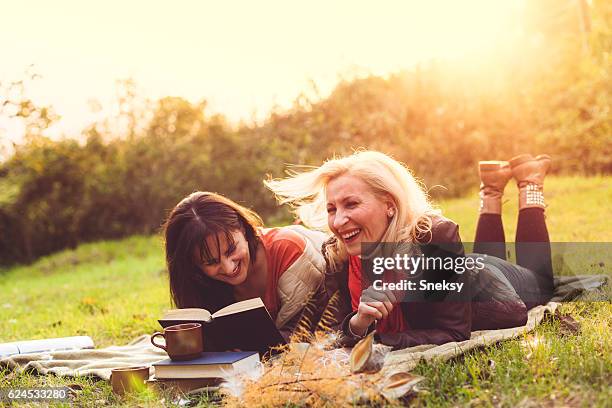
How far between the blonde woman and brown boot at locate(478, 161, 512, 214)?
3.93 feet

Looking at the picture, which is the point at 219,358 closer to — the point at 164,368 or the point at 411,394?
the point at 164,368

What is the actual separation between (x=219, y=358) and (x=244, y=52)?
430 inches

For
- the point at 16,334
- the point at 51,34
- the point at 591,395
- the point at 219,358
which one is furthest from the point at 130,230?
the point at 591,395

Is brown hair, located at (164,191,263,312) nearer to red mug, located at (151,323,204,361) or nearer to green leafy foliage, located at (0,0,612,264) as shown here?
red mug, located at (151,323,204,361)

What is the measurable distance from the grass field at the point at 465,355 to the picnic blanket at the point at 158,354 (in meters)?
0.06

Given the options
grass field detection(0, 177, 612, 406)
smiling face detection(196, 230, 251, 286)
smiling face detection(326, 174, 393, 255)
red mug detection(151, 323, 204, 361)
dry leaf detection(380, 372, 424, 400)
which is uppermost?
smiling face detection(326, 174, 393, 255)

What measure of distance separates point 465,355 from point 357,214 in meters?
0.85

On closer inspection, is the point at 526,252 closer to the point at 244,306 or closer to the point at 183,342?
the point at 244,306

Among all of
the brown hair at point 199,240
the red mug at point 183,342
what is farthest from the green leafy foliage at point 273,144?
the red mug at point 183,342

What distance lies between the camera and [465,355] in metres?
3.17

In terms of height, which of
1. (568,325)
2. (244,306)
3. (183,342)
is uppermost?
(244,306)

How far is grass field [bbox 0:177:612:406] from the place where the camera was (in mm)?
2668

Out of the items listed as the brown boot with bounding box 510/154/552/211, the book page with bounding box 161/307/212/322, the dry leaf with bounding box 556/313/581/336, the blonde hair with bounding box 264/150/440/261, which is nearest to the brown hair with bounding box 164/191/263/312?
the book page with bounding box 161/307/212/322

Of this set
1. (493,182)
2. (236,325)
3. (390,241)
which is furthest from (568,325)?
(236,325)
